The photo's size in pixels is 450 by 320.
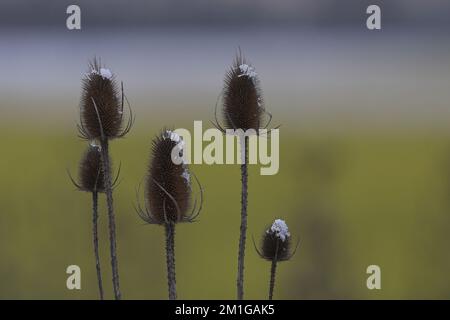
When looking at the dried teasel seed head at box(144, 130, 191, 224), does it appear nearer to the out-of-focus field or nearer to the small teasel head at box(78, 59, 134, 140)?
the small teasel head at box(78, 59, 134, 140)

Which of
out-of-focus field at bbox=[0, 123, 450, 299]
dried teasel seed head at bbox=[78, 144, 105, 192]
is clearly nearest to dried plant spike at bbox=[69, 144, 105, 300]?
dried teasel seed head at bbox=[78, 144, 105, 192]

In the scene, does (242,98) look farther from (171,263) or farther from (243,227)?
(171,263)

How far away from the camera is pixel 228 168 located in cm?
570

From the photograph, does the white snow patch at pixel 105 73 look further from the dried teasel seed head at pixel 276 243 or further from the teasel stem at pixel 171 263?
the dried teasel seed head at pixel 276 243

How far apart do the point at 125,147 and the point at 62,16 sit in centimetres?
209

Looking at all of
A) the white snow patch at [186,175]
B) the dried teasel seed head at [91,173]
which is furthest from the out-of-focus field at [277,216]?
the white snow patch at [186,175]

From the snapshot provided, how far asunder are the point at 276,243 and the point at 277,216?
2.74 meters

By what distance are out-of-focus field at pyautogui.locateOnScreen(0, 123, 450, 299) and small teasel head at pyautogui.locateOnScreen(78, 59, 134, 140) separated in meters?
2.76

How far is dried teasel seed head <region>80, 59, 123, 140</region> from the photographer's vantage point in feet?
8.07
